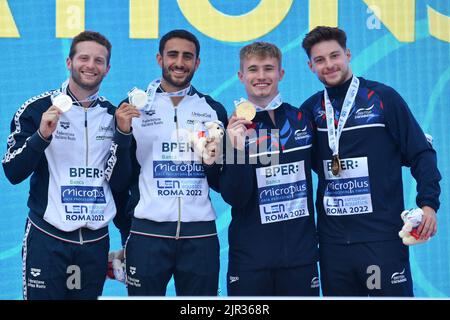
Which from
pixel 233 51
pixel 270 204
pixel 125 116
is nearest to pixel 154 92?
pixel 125 116

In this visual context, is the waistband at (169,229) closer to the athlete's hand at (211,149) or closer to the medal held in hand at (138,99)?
the athlete's hand at (211,149)

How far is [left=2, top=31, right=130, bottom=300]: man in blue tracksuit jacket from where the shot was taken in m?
3.15

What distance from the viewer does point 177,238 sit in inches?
126

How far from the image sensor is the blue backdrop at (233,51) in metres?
3.54

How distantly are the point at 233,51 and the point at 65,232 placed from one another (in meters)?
1.20

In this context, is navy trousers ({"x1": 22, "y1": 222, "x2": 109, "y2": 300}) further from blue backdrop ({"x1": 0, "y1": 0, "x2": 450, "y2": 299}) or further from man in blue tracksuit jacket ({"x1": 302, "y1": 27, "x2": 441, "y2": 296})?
man in blue tracksuit jacket ({"x1": 302, "y1": 27, "x2": 441, "y2": 296})

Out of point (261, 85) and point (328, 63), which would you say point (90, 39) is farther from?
point (328, 63)

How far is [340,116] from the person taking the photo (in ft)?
10.6

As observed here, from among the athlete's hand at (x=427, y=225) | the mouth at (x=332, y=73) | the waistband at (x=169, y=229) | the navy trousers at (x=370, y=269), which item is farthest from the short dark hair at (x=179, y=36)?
the athlete's hand at (x=427, y=225)

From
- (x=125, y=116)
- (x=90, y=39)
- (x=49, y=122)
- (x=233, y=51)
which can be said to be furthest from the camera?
(x=233, y=51)

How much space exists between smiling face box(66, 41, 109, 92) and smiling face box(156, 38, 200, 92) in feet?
0.87
